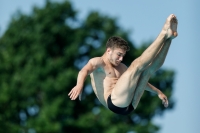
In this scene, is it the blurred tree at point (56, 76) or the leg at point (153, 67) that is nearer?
the leg at point (153, 67)

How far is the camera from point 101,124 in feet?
130

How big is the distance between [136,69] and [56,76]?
1141 inches

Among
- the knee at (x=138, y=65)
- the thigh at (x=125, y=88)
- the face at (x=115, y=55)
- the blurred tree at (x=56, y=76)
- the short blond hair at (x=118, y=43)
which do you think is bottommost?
the thigh at (x=125, y=88)

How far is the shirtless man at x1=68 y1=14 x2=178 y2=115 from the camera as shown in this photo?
12.1 metres

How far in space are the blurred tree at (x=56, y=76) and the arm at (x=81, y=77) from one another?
2380cm

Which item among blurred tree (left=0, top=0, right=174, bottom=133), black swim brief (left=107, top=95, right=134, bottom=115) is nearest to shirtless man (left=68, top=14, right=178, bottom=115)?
black swim brief (left=107, top=95, right=134, bottom=115)

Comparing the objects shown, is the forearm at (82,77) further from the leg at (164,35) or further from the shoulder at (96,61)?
the leg at (164,35)

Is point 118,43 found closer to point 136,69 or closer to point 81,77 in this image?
point 136,69

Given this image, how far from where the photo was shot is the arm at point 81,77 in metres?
11.8

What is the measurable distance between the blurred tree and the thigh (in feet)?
77.3

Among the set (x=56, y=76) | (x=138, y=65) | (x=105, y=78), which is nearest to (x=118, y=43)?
(x=138, y=65)

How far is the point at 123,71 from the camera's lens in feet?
43.4

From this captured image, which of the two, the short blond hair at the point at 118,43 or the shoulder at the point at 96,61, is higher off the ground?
the short blond hair at the point at 118,43

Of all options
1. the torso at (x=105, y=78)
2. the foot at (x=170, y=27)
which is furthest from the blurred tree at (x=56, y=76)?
the foot at (x=170, y=27)
